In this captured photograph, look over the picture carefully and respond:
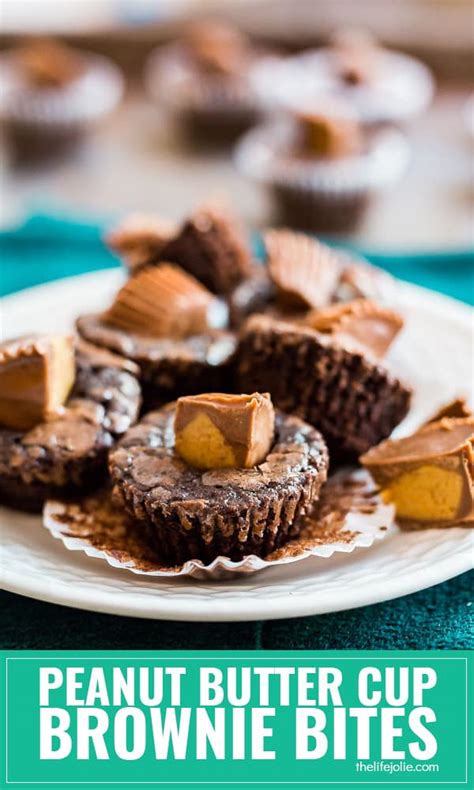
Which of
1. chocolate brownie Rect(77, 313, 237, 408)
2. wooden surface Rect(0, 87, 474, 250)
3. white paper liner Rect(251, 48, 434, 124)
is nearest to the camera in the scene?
chocolate brownie Rect(77, 313, 237, 408)

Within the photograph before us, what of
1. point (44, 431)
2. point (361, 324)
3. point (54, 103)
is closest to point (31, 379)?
point (44, 431)

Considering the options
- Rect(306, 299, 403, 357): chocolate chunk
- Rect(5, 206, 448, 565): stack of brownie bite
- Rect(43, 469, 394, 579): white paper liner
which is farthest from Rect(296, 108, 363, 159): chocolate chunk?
Rect(43, 469, 394, 579): white paper liner

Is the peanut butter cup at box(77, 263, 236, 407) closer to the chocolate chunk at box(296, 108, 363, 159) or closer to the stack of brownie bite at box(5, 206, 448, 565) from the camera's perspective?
the stack of brownie bite at box(5, 206, 448, 565)

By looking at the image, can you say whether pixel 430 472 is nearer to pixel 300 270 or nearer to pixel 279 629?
pixel 279 629

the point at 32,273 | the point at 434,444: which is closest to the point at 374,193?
the point at 32,273

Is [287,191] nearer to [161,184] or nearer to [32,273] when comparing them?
[161,184]

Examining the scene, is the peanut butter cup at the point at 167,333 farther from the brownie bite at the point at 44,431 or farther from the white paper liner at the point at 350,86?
the white paper liner at the point at 350,86
